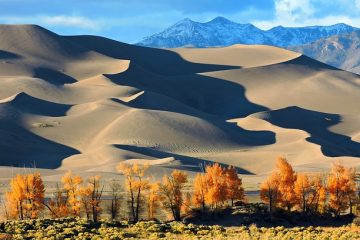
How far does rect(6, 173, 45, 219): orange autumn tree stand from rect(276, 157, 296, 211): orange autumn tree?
91.7ft

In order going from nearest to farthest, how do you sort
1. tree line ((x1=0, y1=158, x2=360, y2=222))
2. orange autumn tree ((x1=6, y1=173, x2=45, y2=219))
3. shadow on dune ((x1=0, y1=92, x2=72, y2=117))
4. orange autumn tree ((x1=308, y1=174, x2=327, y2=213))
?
orange autumn tree ((x1=6, y1=173, x2=45, y2=219)) < tree line ((x1=0, y1=158, x2=360, y2=222)) < orange autumn tree ((x1=308, y1=174, x2=327, y2=213)) < shadow on dune ((x1=0, y1=92, x2=72, y2=117))

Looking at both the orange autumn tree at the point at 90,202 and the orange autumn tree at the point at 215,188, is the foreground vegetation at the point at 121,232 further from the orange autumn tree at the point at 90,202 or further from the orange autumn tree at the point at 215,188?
the orange autumn tree at the point at 215,188

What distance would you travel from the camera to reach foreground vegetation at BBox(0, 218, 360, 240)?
48.0 meters

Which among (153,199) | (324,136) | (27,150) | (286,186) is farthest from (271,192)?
(324,136)

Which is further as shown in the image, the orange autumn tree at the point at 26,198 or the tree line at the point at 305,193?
the tree line at the point at 305,193

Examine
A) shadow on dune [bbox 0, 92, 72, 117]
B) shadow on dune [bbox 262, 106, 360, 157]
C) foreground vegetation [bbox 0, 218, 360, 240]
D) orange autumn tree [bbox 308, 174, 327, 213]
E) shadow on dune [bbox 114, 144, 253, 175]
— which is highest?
shadow on dune [bbox 0, 92, 72, 117]

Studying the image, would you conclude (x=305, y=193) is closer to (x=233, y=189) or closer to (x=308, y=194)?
(x=308, y=194)

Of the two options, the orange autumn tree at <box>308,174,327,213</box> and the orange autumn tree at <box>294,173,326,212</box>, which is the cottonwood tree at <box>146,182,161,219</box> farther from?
the orange autumn tree at <box>308,174,327,213</box>

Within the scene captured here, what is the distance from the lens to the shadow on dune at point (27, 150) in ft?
447

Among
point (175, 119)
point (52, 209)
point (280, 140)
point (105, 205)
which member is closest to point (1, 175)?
point (105, 205)

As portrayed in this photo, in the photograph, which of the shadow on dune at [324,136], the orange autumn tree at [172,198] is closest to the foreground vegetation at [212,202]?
the orange autumn tree at [172,198]

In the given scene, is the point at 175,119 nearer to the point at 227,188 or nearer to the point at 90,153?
the point at 90,153

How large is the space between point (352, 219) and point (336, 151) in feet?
282

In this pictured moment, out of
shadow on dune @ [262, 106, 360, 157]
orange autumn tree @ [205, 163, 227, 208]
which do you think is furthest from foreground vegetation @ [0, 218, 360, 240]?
shadow on dune @ [262, 106, 360, 157]
